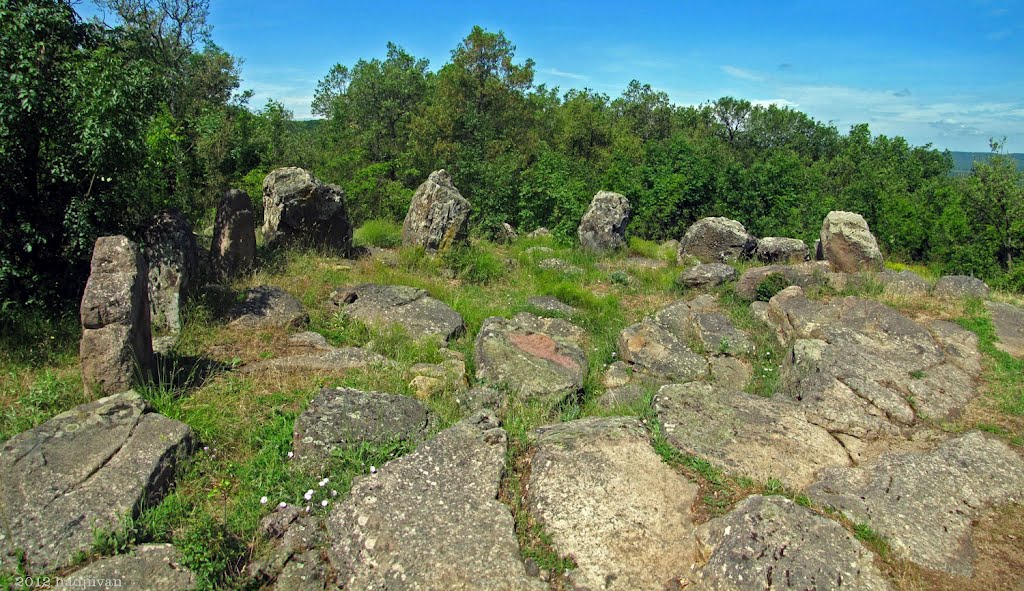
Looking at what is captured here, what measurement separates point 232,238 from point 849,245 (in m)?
10.4

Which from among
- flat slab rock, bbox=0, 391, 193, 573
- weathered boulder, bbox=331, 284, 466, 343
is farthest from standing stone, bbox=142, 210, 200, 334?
flat slab rock, bbox=0, 391, 193, 573

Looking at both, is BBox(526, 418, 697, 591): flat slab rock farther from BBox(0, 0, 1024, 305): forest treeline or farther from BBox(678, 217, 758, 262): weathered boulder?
BBox(678, 217, 758, 262): weathered boulder

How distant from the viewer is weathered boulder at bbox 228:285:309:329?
24.9ft

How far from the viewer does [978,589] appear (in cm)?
374

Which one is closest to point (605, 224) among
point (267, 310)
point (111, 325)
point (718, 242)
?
point (718, 242)

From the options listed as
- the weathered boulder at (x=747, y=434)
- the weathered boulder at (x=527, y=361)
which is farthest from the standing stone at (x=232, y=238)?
the weathered boulder at (x=747, y=434)

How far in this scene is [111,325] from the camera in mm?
5164

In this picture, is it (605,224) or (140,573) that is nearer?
(140,573)

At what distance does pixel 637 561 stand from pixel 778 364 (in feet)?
17.0

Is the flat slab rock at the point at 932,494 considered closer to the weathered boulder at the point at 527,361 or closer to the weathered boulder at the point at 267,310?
the weathered boulder at the point at 527,361

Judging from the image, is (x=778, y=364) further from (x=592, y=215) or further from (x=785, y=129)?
(x=785, y=129)

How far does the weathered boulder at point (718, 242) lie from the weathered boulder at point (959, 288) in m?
4.47

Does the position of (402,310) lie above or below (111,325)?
below

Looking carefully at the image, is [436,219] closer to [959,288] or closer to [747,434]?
[747,434]
